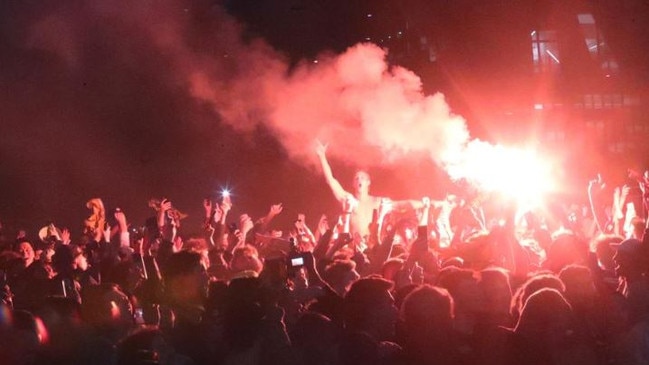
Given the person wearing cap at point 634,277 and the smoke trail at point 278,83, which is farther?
the smoke trail at point 278,83

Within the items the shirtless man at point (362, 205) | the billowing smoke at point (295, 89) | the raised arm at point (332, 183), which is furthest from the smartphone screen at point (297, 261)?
the billowing smoke at point (295, 89)

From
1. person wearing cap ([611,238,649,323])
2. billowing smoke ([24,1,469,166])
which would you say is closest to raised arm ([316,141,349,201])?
billowing smoke ([24,1,469,166])

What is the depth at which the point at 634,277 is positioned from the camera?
5.01m

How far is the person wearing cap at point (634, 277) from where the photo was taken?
4.61m

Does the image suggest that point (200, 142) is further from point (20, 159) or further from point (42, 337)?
point (42, 337)

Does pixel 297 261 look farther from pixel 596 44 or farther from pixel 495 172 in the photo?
pixel 596 44

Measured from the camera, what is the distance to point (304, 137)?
17062 millimetres

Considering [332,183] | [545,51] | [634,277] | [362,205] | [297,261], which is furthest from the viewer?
[545,51]

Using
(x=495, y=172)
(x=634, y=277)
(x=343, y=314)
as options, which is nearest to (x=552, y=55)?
(x=495, y=172)

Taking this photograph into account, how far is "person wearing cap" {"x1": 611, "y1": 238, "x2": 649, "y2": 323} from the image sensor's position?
4.61 meters

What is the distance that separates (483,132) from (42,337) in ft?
67.2

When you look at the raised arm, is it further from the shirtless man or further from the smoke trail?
the smoke trail

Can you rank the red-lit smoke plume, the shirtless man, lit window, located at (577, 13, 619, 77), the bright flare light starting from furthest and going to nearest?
lit window, located at (577, 13, 619, 77) < the red-lit smoke plume < the shirtless man < the bright flare light

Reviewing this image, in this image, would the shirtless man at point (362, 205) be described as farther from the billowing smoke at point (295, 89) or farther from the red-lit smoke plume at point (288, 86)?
the billowing smoke at point (295, 89)
